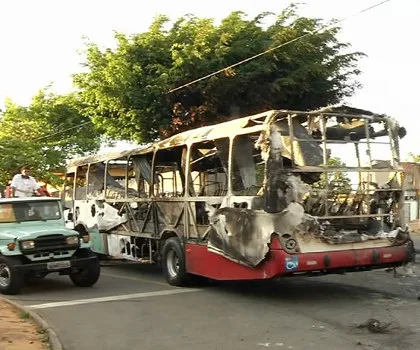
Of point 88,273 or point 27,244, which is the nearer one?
point 27,244

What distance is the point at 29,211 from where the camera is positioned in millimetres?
11570

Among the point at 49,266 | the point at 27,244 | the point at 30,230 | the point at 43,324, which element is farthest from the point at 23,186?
the point at 43,324

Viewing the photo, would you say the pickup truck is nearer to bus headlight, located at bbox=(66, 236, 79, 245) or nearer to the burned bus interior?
bus headlight, located at bbox=(66, 236, 79, 245)

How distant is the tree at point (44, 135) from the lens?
23.4m

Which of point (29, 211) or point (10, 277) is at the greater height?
point (29, 211)

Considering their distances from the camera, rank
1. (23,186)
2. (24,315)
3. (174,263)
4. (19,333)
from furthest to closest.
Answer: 1. (23,186)
2. (174,263)
3. (24,315)
4. (19,333)

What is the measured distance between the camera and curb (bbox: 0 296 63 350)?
664 centimetres

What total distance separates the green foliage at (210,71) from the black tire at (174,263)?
7.77m

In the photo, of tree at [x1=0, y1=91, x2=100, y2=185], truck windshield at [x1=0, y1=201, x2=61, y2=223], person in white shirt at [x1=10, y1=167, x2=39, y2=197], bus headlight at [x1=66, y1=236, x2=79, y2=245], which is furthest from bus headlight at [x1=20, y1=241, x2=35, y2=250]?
tree at [x1=0, y1=91, x2=100, y2=185]

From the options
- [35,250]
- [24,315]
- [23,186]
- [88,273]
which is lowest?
[24,315]

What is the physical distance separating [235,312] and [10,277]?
13.3 ft

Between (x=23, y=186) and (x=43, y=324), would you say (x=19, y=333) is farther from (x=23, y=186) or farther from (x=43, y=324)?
(x=23, y=186)

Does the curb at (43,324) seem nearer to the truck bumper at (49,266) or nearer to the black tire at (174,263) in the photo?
the truck bumper at (49,266)

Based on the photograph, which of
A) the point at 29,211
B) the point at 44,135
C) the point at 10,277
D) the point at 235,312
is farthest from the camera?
the point at 44,135
